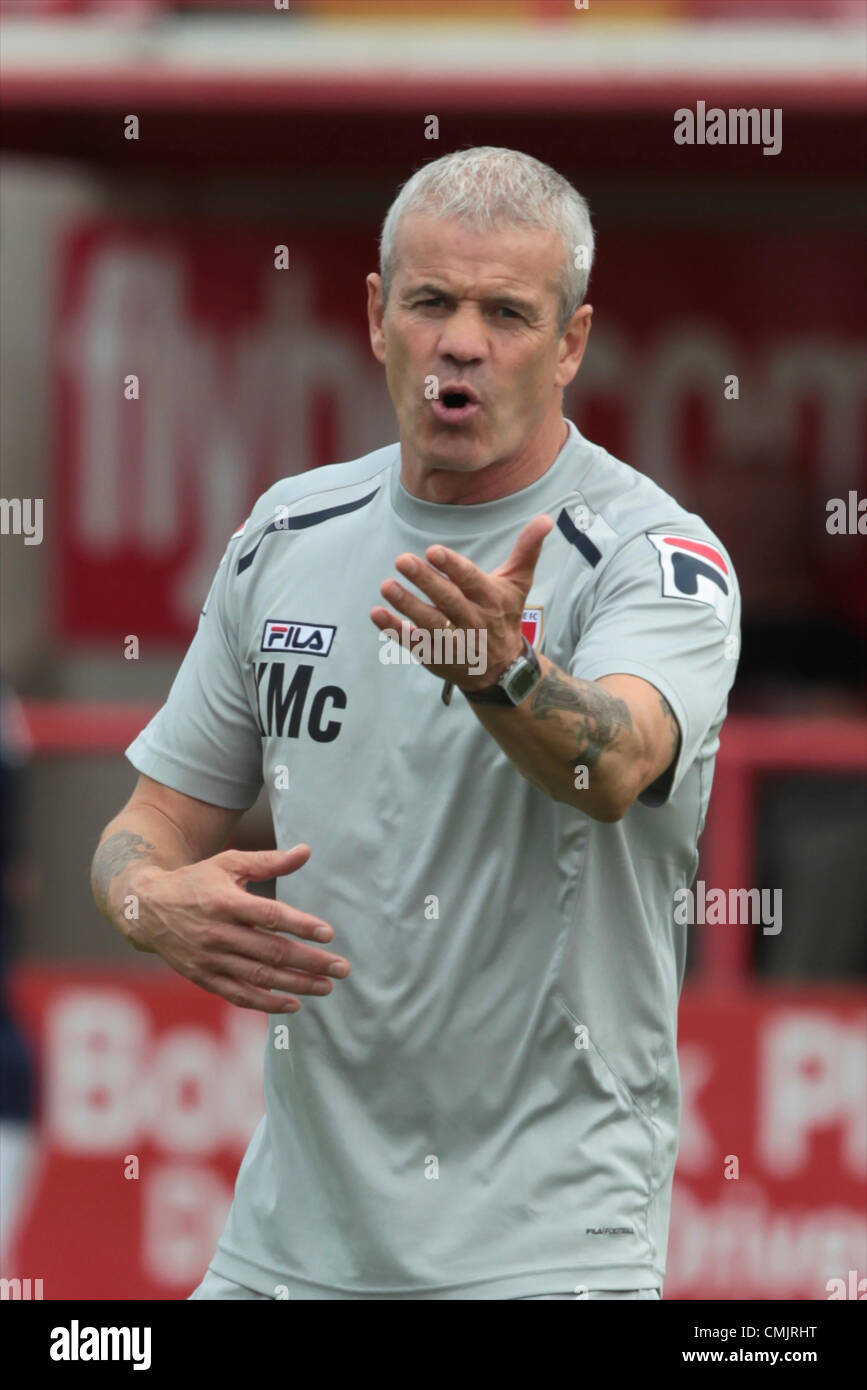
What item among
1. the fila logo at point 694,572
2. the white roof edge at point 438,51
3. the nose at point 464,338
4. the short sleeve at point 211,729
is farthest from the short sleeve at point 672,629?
the white roof edge at point 438,51

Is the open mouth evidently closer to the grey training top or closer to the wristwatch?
the grey training top

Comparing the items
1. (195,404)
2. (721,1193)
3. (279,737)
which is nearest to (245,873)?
(279,737)

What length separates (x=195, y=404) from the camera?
31.7 ft

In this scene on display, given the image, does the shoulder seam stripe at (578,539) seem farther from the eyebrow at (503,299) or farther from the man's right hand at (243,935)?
the man's right hand at (243,935)

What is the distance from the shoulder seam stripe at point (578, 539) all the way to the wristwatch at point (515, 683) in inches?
17.0

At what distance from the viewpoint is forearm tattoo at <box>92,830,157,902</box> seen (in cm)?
349

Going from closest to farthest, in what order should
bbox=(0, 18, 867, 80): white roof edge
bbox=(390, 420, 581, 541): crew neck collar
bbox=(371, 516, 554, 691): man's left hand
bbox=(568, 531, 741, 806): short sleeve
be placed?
bbox=(371, 516, 554, 691): man's left hand, bbox=(568, 531, 741, 806): short sleeve, bbox=(390, 420, 581, 541): crew neck collar, bbox=(0, 18, 867, 80): white roof edge

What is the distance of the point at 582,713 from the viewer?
2893 mm

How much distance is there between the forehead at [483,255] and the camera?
326cm

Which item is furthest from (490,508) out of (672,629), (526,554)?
(526,554)

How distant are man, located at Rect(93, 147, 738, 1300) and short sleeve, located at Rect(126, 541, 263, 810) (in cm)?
20

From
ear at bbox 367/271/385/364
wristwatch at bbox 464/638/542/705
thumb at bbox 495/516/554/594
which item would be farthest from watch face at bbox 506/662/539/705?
ear at bbox 367/271/385/364

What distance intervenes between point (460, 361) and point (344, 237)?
262 inches

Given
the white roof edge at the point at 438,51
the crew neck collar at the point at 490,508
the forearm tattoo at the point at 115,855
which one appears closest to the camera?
the crew neck collar at the point at 490,508
